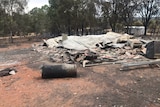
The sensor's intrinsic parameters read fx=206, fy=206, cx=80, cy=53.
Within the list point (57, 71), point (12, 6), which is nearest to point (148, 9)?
point (12, 6)

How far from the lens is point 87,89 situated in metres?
6.62

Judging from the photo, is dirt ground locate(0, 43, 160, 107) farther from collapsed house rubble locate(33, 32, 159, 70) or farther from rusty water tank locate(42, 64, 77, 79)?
collapsed house rubble locate(33, 32, 159, 70)

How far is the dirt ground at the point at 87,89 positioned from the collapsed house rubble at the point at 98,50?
150 centimetres

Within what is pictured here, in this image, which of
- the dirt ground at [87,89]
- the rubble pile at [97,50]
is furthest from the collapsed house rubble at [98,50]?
the dirt ground at [87,89]

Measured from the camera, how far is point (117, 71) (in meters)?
8.77

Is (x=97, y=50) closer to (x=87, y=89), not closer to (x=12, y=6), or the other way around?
(x=87, y=89)

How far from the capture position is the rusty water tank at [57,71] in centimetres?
779

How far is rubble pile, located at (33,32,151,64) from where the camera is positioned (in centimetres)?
1066

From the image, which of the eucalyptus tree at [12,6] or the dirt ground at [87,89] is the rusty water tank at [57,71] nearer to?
the dirt ground at [87,89]

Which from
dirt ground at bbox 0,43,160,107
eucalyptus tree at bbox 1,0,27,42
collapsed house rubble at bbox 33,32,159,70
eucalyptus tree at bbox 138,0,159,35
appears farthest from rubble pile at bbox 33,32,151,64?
eucalyptus tree at bbox 138,0,159,35

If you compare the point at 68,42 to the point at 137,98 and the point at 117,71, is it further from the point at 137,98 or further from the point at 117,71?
the point at 137,98

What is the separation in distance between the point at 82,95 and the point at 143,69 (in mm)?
3923

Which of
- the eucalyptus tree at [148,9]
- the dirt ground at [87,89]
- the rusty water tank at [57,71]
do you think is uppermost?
the eucalyptus tree at [148,9]

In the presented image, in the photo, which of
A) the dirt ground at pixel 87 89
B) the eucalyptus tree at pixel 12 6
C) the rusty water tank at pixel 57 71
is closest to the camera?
the dirt ground at pixel 87 89
